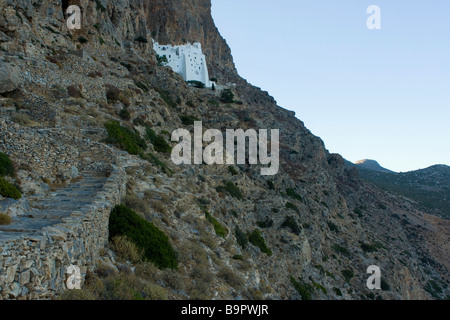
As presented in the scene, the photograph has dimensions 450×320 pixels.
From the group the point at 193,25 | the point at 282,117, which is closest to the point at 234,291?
the point at 282,117

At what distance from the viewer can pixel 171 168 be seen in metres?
20.7

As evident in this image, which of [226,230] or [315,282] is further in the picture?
[315,282]

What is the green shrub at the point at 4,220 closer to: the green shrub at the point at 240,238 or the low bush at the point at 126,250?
the low bush at the point at 126,250

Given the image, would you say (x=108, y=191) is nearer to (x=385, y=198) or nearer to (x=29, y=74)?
(x=29, y=74)

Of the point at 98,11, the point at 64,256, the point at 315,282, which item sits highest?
the point at 98,11

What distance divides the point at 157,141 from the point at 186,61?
49345mm

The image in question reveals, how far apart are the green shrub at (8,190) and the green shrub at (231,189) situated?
53.7 feet

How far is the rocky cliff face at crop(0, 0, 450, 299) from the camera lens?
1088 centimetres

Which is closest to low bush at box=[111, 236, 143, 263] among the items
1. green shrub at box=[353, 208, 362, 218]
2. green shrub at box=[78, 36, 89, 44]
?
green shrub at box=[78, 36, 89, 44]

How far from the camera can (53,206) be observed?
348 inches

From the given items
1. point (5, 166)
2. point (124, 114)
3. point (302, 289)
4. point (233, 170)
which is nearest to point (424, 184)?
point (233, 170)

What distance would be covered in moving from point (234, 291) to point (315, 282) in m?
18.4

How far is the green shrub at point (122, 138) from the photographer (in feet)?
56.7

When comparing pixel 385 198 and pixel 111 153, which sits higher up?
pixel 111 153
